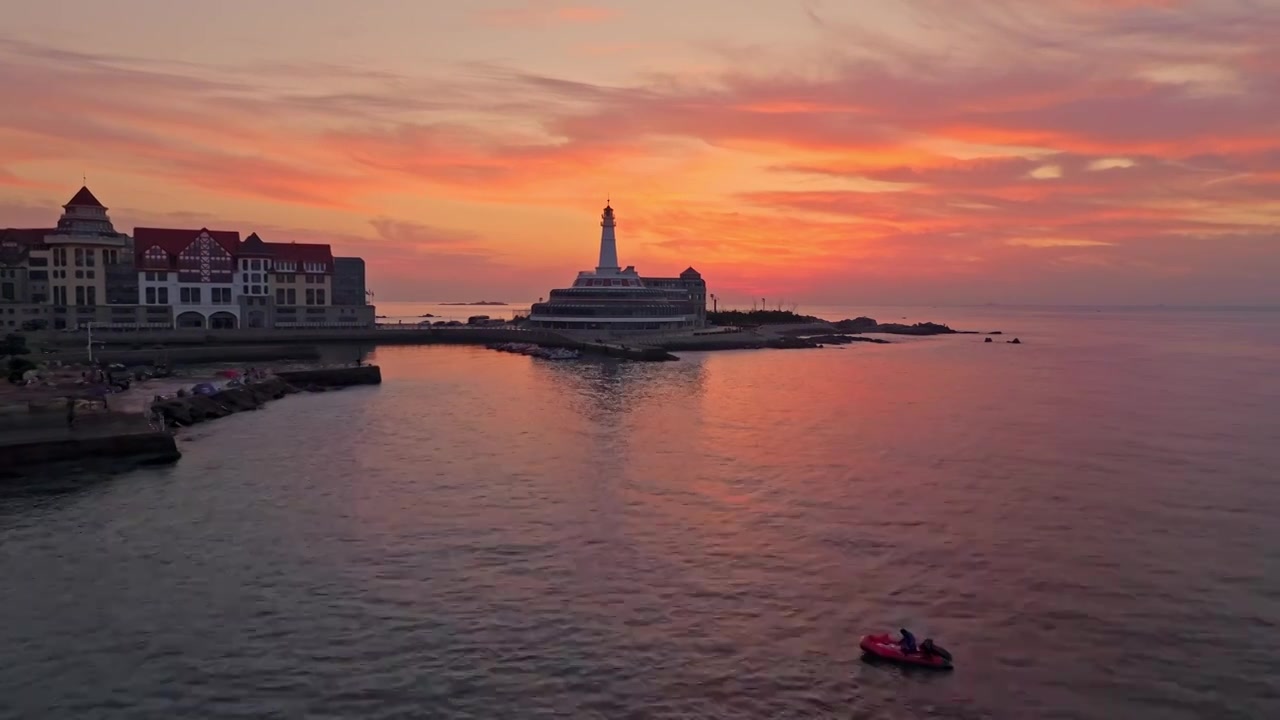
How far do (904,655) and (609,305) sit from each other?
118 metres

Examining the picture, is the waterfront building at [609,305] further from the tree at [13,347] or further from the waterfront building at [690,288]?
the tree at [13,347]

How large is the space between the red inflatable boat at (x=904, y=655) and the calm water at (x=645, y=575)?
392 millimetres

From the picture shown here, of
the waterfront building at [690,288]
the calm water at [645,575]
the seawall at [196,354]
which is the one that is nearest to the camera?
the calm water at [645,575]

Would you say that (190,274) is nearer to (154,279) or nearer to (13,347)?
(154,279)

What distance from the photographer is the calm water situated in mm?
18953

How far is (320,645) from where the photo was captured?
20.8 meters

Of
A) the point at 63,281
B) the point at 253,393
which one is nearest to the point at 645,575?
the point at 253,393

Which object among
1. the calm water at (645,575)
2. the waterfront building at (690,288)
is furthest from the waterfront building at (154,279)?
the calm water at (645,575)

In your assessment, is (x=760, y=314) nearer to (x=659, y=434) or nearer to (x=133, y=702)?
(x=659, y=434)

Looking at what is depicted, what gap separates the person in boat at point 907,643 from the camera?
65.7ft

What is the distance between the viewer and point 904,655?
65.4 feet

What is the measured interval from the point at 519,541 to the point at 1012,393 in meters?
60.1

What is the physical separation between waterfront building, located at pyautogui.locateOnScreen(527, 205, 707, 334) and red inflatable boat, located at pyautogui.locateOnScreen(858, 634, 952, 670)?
114697 mm

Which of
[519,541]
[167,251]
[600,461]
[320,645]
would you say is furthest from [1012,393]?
[167,251]
